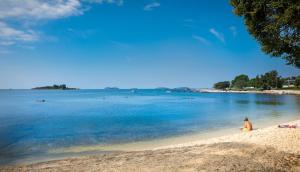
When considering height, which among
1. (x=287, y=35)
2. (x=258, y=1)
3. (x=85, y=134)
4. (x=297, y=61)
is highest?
(x=258, y=1)

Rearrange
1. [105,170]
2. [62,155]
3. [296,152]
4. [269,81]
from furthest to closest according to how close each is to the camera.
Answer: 1. [269,81]
2. [62,155]
3. [296,152]
4. [105,170]

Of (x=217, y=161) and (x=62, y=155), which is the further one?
(x=62, y=155)

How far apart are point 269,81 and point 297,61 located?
165942mm

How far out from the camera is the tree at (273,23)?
1218cm

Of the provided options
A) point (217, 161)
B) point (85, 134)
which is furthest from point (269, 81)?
point (217, 161)

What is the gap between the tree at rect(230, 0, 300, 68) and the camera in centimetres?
1218

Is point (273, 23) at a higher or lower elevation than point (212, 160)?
higher

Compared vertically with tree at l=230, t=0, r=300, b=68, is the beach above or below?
below

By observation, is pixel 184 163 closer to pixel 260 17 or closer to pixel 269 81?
pixel 260 17

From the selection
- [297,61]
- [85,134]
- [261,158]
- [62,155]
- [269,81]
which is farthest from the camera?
[269,81]

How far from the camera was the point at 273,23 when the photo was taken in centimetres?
1351

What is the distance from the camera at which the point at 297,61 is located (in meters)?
15.1

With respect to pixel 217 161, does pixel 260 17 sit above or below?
above

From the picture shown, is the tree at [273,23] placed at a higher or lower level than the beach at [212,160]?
higher
